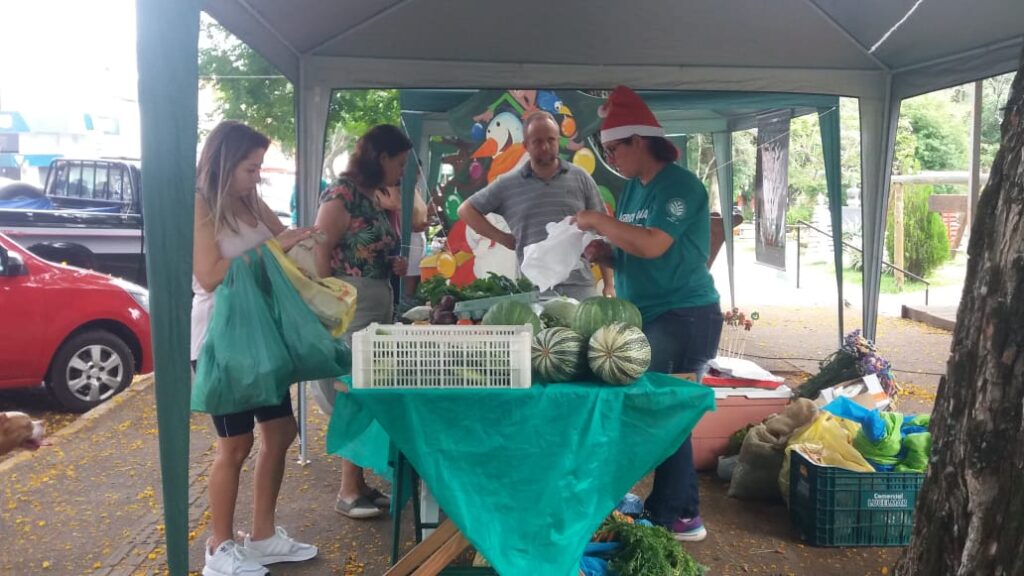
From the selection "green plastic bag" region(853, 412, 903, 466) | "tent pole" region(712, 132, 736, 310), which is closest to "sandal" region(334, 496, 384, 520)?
"green plastic bag" region(853, 412, 903, 466)

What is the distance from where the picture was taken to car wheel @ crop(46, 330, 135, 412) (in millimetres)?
6105

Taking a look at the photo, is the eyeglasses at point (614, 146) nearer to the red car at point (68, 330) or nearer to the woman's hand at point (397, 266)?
the woman's hand at point (397, 266)

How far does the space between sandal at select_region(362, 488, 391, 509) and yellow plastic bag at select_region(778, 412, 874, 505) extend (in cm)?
201

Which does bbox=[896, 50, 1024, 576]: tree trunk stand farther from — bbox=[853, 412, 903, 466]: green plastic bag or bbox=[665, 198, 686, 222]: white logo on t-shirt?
bbox=[853, 412, 903, 466]: green plastic bag

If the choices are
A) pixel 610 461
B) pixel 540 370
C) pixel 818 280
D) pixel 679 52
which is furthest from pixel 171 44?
pixel 818 280

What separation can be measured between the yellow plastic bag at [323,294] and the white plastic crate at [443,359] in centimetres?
55

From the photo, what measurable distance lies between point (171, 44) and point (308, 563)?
2263 mm

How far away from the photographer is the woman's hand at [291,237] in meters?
3.05

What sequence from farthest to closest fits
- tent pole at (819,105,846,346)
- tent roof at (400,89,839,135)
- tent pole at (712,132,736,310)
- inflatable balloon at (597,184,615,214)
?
tent pole at (712,132,736,310) < inflatable balloon at (597,184,615,214) < tent pole at (819,105,846,346) < tent roof at (400,89,839,135)

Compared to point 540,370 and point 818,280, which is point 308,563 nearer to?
point 540,370

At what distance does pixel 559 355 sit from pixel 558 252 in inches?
45.2

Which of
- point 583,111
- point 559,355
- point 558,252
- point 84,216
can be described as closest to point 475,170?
point 583,111

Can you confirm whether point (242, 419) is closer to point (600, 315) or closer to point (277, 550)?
point (277, 550)

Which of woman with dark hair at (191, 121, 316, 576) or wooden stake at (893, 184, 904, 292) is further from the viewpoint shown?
wooden stake at (893, 184, 904, 292)
